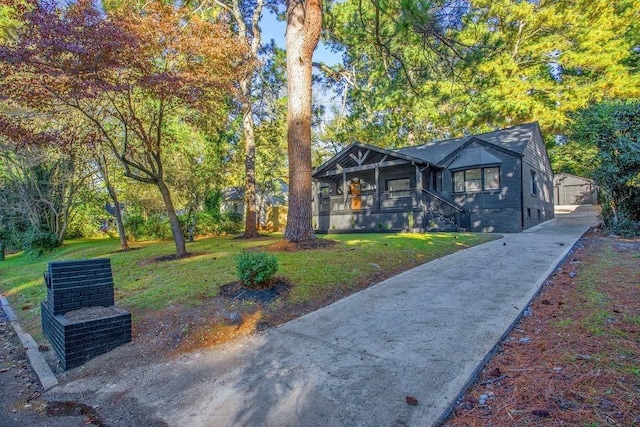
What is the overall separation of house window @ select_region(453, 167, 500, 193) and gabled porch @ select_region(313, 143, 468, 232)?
3.00 ft

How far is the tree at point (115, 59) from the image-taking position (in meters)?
6.83

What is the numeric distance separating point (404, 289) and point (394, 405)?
10.4ft

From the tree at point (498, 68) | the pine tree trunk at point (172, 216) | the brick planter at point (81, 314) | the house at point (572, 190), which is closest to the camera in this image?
the brick planter at point (81, 314)

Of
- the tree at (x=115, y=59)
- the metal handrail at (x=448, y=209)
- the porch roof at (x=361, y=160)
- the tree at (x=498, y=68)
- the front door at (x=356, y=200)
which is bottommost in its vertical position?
the metal handrail at (x=448, y=209)

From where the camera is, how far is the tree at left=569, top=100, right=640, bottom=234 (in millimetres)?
10953

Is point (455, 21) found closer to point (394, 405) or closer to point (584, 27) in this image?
point (394, 405)

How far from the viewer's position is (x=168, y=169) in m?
14.3

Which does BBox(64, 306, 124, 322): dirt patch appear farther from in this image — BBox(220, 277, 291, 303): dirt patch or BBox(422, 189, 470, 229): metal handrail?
BBox(422, 189, 470, 229): metal handrail

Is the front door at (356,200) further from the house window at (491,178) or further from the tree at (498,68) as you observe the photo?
the house window at (491,178)

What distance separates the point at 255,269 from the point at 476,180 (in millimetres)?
14619

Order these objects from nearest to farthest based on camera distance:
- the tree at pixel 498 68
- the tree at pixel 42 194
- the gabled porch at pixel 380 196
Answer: the tree at pixel 498 68
the gabled porch at pixel 380 196
the tree at pixel 42 194

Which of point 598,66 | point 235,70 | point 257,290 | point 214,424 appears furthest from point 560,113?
point 214,424

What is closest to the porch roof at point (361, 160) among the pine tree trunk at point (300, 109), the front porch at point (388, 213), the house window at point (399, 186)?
the front porch at point (388, 213)

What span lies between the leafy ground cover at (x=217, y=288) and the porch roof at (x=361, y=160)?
21.6 ft
